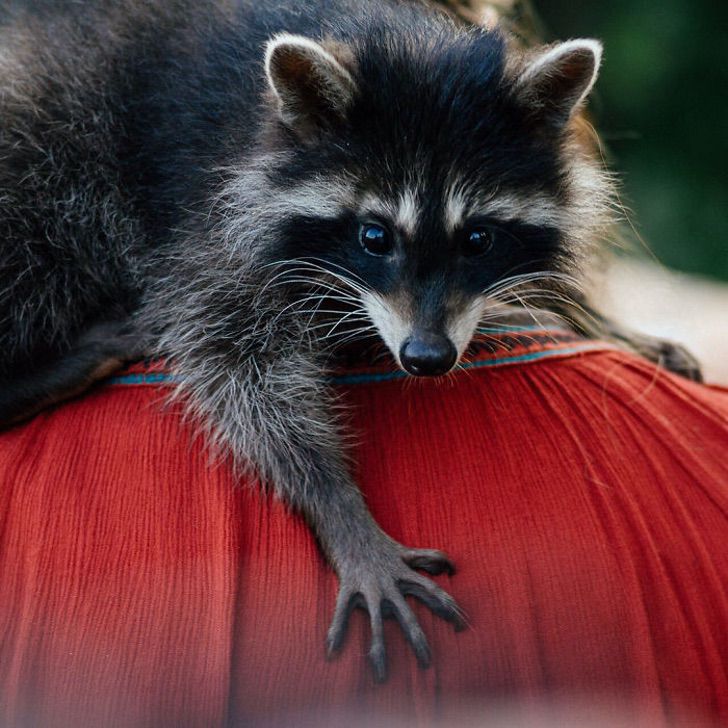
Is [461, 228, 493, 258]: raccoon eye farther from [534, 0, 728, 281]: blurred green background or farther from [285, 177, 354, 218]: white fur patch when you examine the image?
[534, 0, 728, 281]: blurred green background

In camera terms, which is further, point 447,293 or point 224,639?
point 447,293

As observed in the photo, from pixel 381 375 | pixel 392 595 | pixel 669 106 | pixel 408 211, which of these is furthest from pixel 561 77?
pixel 669 106

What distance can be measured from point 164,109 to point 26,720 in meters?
1.10

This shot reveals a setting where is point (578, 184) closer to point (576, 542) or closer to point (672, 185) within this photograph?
point (576, 542)

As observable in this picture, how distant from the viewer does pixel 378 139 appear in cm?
156

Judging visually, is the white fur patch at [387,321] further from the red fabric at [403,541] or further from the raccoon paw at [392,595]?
the raccoon paw at [392,595]

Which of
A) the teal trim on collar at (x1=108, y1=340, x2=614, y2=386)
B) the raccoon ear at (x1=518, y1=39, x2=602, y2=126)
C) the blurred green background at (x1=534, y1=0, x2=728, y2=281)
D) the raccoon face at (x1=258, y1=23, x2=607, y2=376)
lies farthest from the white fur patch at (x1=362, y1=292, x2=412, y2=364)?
the blurred green background at (x1=534, y1=0, x2=728, y2=281)

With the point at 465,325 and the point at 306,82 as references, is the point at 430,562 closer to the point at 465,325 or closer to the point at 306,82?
the point at 465,325

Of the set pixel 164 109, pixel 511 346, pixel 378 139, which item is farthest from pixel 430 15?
pixel 511 346

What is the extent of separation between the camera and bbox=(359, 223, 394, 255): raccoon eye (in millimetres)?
1590

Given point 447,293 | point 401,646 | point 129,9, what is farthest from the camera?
point 129,9

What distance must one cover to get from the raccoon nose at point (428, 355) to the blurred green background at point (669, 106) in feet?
5.87

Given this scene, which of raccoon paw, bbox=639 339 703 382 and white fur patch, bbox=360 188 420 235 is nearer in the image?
white fur patch, bbox=360 188 420 235

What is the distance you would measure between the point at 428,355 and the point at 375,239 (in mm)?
236
